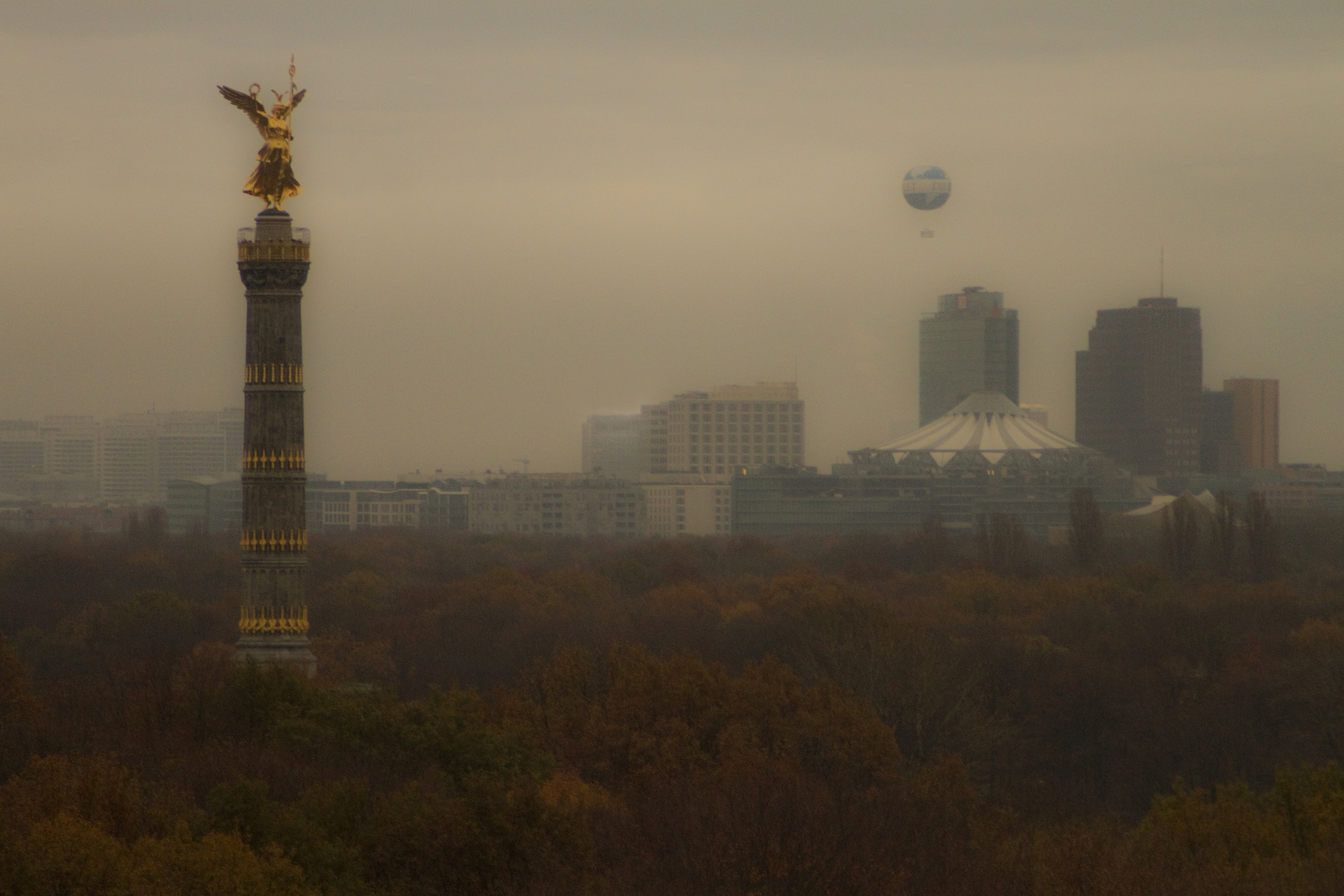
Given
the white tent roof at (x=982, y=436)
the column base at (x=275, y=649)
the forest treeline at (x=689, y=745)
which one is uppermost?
the white tent roof at (x=982, y=436)

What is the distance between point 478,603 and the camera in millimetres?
78500

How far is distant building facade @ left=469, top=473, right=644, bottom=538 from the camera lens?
636 feet

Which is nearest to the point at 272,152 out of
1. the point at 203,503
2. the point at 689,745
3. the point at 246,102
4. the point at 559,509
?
the point at 246,102

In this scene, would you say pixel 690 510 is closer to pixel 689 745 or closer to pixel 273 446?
pixel 273 446

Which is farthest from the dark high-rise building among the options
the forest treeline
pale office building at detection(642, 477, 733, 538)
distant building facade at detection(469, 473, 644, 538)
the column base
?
pale office building at detection(642, 477, 733, 538)

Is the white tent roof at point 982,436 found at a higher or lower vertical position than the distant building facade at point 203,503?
higher

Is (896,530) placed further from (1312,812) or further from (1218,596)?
(1312,812)

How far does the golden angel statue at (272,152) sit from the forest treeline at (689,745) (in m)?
10.2

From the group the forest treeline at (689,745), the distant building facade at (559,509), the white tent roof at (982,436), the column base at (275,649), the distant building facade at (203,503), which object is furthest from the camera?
the distant building facade at (559,509)

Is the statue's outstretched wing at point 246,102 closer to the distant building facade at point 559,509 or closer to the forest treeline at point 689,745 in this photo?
the forest treeline at point 689,745

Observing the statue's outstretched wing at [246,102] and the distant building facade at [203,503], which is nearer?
the statue's outstretched wing at [246,102]

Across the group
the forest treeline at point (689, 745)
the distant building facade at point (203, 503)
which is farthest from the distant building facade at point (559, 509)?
the forest treeline at point (689, 745)

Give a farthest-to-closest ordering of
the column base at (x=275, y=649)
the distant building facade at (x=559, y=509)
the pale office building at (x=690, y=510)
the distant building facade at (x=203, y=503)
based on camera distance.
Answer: the pale office building at (x=690, y=510)
the distant building facade at (x=559, y=509)
the distant building facade at (x=203, y=503)
the column base at (x=275, y=649)

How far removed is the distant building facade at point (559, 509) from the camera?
194 m
